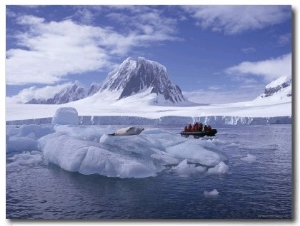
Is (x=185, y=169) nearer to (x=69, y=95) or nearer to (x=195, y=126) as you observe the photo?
(x=195, y=126)

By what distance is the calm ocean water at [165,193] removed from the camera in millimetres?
4723

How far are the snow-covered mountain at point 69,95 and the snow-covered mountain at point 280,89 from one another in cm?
285

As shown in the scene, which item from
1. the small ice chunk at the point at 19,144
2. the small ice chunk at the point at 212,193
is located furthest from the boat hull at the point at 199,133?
the small ice chunk at the point at 19,144

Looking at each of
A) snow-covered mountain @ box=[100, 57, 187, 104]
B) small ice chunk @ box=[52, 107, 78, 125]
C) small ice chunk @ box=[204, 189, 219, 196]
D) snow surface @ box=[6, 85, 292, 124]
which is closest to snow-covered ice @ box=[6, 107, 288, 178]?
small ice chunk @ box=[52, 107, 78, 125]

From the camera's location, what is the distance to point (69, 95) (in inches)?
210

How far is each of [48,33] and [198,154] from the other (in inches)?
118

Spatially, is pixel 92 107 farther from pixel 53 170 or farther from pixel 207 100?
pixel 207 100

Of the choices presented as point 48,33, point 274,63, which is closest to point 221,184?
point 274,63

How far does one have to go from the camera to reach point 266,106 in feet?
17.3

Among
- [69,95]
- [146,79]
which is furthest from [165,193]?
[69,95]

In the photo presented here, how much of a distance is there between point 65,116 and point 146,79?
4.60 feet

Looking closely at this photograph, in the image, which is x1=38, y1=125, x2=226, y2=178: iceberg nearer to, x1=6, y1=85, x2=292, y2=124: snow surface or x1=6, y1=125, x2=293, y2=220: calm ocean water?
x1=6, y1=125, x2=293, y2=220: calm ocean water

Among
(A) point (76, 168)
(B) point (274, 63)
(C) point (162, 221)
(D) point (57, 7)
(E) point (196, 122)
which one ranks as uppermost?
(D) point (57, 7)

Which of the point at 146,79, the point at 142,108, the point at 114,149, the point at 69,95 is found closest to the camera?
the point at 114,149
